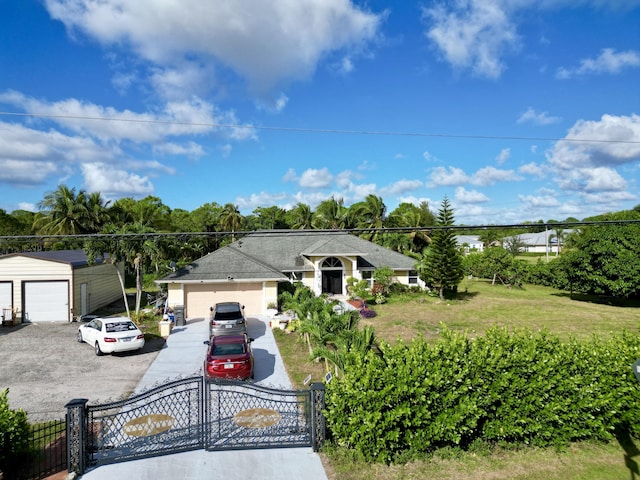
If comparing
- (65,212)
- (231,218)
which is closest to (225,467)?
(65,212)

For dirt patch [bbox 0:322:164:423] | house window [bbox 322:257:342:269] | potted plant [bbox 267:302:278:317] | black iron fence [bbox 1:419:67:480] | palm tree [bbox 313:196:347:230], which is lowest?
dirt patch [bbox 0:322:164:423]

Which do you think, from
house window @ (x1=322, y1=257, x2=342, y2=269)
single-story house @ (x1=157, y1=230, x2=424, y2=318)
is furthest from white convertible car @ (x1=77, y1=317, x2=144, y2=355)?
house window @ (x1=322, y1=257, x2=342, y2=269)

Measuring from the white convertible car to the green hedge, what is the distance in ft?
35.6

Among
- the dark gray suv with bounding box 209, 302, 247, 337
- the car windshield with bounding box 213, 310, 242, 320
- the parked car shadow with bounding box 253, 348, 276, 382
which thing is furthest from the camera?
the car windshield with bounding box 213, 310, 242, 320

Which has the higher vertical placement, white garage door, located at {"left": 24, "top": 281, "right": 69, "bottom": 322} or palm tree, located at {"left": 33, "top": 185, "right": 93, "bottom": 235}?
palm tree, located at {"left": 33, "top": 185, "right": 93, "bottom": 235}

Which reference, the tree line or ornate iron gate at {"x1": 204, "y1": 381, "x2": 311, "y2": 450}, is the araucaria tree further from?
ornate iron gate at {"x1": 204, "y1": 381, "x2": 311, "y2": 450}

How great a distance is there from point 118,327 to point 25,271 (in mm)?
10558

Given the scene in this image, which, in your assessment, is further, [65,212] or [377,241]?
[377,241]

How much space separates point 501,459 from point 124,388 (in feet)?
34.9

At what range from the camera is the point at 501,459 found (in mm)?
7680

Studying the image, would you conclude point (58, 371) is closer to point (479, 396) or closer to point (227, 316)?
point (227, 316)

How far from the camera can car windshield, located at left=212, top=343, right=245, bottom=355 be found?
12.3 m

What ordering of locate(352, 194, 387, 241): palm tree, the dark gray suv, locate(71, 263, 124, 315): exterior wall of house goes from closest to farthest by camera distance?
the dark gray suv → locate(71, 263, 124, 315): exterior wall of house → locate(352, 194, 387, 241): palm tree

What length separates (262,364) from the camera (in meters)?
14.4
